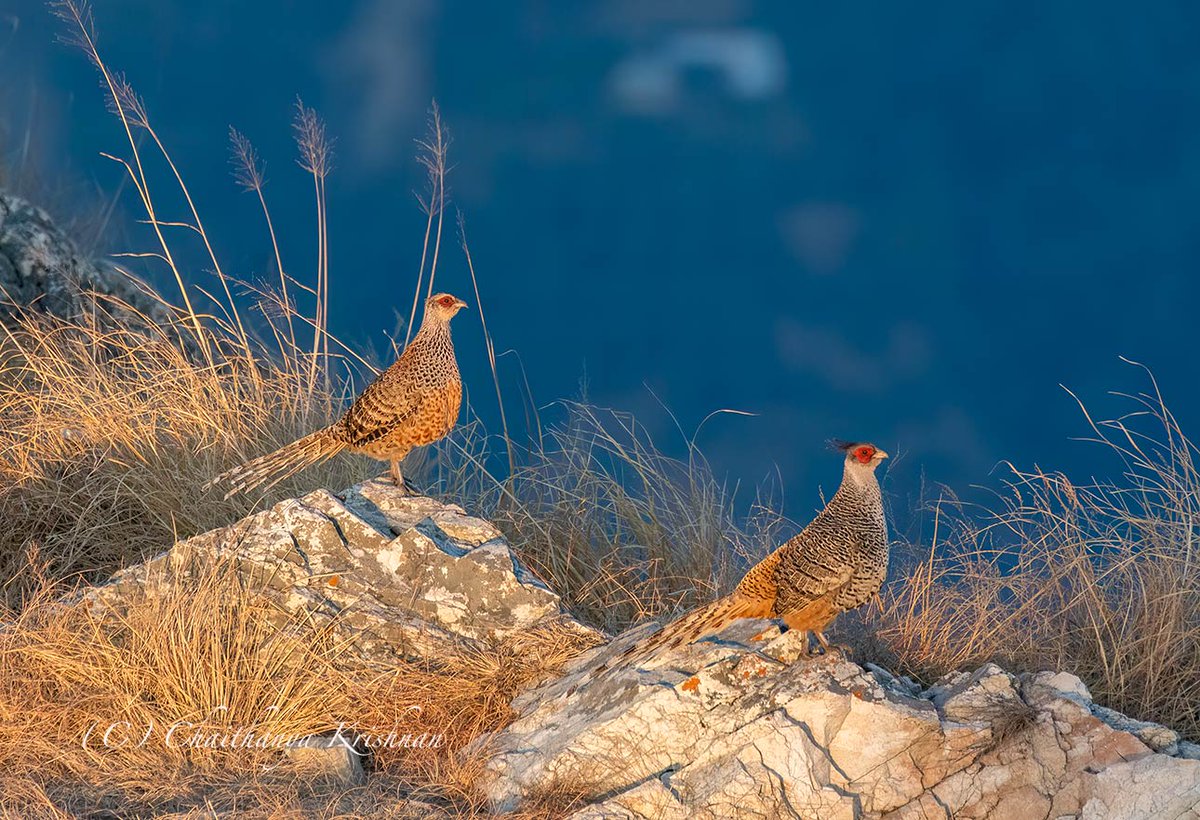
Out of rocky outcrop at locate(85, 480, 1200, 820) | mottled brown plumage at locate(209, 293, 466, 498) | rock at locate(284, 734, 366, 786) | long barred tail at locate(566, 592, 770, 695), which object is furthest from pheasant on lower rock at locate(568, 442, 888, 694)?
mottled brown plumage at locate(209, 293, 466, 498)

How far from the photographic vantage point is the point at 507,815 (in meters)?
4.28

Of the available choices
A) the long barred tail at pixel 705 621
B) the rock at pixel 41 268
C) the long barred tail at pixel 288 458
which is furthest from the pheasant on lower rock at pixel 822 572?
the rock at pixel 41 268

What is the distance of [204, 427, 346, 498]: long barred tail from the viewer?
6125 mm

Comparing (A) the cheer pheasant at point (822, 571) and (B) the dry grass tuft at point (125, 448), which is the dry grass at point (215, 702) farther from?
(B) the dry grass tuft at point (125, 448)

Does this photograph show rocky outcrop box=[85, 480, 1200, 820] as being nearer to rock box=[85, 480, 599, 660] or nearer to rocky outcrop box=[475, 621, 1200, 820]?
rocky outcrop box=[475, 621, 1200, 820]

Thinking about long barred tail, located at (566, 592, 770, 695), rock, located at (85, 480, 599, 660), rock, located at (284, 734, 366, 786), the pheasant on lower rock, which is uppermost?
the pheasant on lower rock

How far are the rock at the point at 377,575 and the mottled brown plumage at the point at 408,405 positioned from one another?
44 centimetres

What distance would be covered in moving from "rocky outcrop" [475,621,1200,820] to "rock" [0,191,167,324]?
5560 millimetres

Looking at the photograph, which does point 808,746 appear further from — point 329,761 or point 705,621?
point 329,761

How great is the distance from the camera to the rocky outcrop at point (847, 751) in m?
4.03

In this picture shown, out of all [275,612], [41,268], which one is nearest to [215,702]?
[275,612]

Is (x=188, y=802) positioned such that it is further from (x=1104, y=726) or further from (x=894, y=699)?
(x=1104, y=726)

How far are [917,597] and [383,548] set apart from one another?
2.26m

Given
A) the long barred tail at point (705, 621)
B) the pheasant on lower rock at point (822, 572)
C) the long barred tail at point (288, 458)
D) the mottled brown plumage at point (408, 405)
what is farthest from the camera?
Result: the long barred tail at point (288, 458)
